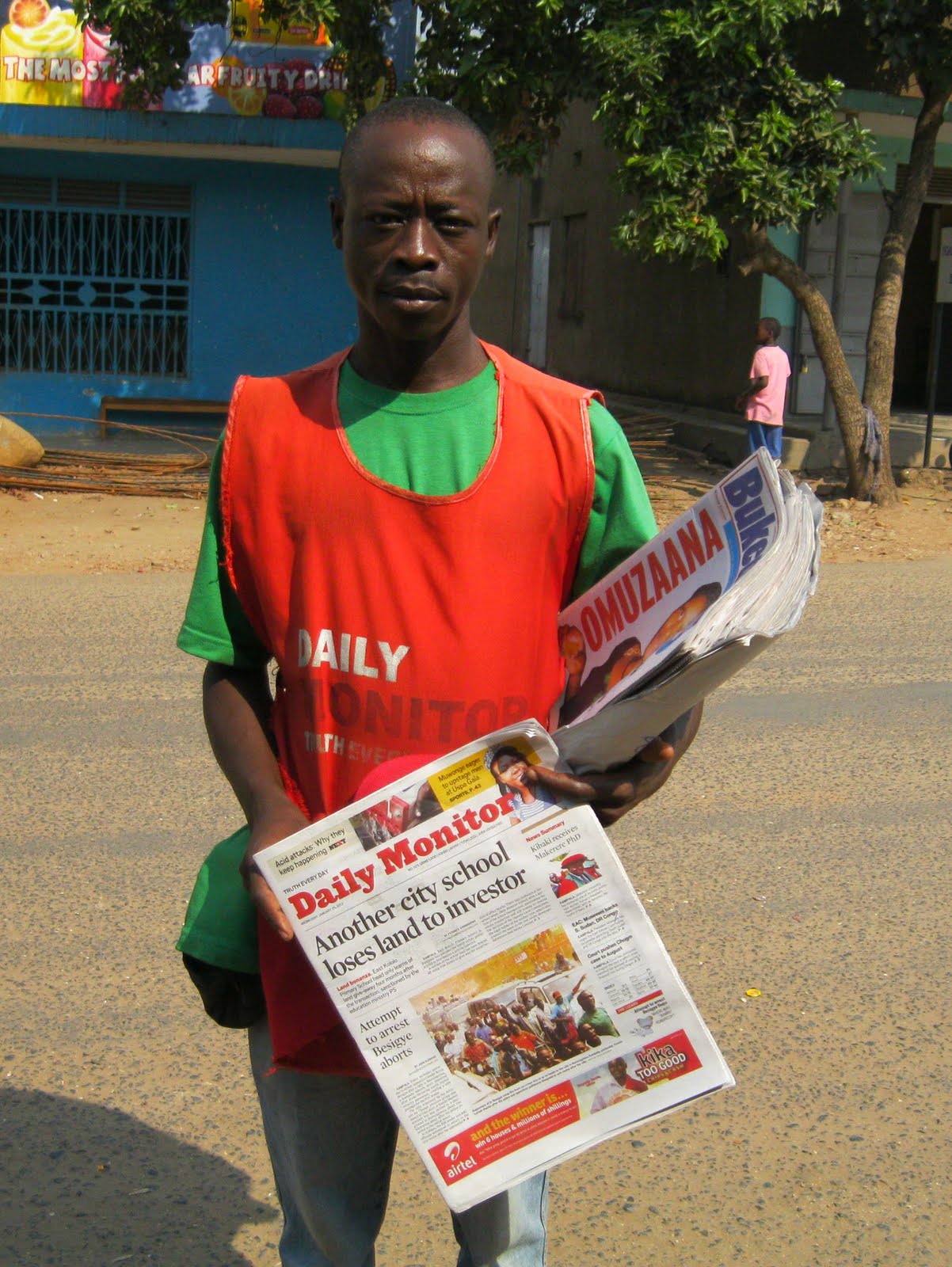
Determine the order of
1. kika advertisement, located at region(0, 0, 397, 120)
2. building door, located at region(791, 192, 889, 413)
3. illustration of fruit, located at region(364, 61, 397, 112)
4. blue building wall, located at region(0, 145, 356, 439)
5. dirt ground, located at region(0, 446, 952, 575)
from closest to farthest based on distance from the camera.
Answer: dirt ground, located at region(0, 446, 952, 575), illustration of fruit, located at region(364, 61, 397, 112), kika advertisement, located at region(0, 0, 397, 120), blue building wall, located at region(0, 145, 356, 439), building door, located at region(791, 192, 889, 413)

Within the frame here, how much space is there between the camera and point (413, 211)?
63.9 inches

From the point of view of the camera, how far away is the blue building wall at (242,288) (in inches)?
566

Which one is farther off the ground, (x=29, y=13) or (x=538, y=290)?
(x=29, y=13)

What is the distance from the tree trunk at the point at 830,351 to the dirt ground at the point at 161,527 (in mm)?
324

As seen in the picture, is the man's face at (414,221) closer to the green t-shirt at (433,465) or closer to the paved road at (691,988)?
the green t-shirt at (433,465)

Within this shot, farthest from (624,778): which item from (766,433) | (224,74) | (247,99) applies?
(224,74)

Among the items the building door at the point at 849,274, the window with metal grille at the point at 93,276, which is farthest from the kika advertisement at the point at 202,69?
the building door at the point at 849,274

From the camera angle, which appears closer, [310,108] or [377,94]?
[377,94]

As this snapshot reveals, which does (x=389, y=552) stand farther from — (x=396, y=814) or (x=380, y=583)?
(x=396, y=814)

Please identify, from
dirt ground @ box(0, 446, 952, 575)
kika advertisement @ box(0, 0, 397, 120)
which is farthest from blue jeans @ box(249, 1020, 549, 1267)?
kika advertisement @ box(0, 0, 397, 120)

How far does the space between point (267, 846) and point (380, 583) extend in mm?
330

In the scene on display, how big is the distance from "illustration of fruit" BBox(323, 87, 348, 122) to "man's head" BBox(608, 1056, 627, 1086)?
12.9 metres

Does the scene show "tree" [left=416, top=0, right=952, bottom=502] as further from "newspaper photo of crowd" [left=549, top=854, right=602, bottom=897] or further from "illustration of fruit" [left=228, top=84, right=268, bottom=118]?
"newspaper photo of crowd" [left=549, top=854, right=602, bottom=897]

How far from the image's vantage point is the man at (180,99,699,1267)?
5.41 ft
